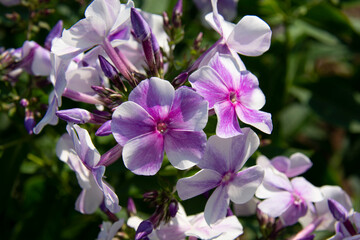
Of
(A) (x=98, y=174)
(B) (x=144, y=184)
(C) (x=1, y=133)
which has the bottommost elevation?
(C) (x=1, y=133)

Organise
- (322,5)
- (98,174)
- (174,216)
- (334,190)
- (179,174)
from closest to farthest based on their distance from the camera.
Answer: (98,174), (174,216), (179,174), (334,190), (322,5)

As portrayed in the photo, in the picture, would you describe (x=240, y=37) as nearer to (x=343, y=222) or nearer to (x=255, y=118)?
(x=255, y=118)

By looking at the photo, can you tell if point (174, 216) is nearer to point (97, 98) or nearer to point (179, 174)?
point (179, 174)

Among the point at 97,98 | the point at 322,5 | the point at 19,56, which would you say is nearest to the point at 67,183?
the point at 19,56

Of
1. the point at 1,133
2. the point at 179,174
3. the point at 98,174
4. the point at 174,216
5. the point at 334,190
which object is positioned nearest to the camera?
A: the point at 98,174

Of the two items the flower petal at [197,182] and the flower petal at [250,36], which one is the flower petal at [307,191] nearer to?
the flower petal at [197,182]

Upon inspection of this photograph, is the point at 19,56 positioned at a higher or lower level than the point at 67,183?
higher

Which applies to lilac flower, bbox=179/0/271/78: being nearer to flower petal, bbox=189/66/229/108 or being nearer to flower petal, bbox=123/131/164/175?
flower petal, bbox=189/66/229/108
